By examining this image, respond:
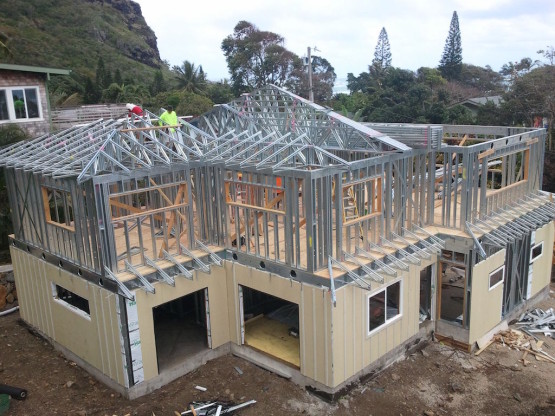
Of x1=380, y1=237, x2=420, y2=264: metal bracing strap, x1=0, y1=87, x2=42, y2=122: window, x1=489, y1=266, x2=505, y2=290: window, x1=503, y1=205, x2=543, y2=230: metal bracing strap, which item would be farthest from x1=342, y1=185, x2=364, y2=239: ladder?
x1=0, y1=87, x2=42, y2=122: window

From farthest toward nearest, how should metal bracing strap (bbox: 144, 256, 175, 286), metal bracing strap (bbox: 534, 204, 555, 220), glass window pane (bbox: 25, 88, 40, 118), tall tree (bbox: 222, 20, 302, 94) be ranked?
tall tree (bbox: 222, 20, 302, 94) → glass window pane (bbox: 25, 88, 40, 118) → metal bracing strap (bbox: 534, 204, 555, 220) → metal bracing strap (bbox: 144, 256, 175, 286)

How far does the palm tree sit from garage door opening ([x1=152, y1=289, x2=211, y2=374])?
38.5 metres

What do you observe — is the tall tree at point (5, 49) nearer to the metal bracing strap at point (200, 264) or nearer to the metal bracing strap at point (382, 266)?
the metal bracing strap at point (200, 264)

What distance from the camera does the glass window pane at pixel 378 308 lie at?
36.3 ft

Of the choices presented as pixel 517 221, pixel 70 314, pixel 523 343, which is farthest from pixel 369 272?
pixel 70 314

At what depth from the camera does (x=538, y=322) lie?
13945mm

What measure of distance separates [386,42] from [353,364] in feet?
239

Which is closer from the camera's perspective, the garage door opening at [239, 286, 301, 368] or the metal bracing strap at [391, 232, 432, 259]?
the metal bracing strap at [391, 232, 432, 259]

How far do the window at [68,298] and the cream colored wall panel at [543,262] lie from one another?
12.3 metres

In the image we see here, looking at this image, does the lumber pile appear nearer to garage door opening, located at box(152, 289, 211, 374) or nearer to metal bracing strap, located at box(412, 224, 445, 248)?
metal bracing strap, located at box(412, 224, 445, 248)

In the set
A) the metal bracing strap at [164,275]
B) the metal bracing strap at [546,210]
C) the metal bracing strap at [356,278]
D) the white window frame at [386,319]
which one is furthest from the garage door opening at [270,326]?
the metal bracing strap at [546,210]

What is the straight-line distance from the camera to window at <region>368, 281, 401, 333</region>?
11.0 m

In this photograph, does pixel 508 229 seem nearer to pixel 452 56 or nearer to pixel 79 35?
pixel 79 35

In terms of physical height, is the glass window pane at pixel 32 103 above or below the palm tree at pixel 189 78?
below
